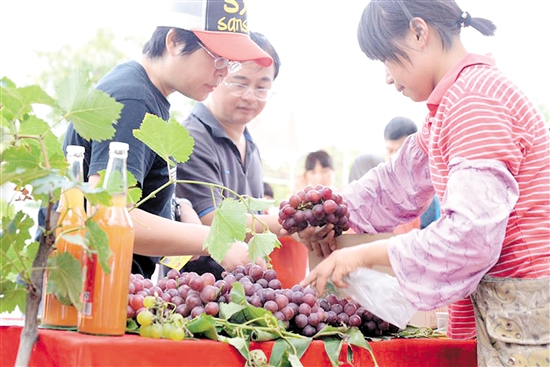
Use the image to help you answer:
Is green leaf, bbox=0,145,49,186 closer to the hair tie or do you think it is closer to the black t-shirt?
the black t-shirt

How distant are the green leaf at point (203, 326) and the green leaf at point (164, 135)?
35cm

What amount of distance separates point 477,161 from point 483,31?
0.51 meters

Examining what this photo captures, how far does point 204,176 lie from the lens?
8.07 ft

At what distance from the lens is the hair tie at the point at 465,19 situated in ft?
5.45

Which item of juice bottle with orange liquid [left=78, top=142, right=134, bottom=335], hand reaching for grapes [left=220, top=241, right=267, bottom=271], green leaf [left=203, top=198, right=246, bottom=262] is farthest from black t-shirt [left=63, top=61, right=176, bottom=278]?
juice bottle with orange liquid [left=78, top=142, right=134, bottom=335]

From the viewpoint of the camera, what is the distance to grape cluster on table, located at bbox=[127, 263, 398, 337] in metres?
1.30

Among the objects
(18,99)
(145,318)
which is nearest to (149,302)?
(145,318)

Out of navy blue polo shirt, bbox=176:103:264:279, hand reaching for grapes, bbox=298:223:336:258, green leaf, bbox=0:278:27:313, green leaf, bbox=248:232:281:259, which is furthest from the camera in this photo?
navy blue polo shirt, bbox=176:103:264:279

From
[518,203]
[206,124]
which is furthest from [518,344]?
[206,124]

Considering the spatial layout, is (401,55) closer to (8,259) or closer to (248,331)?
(248,331)

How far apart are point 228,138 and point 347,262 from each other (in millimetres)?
1326

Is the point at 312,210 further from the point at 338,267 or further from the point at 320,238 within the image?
the point at 338,267

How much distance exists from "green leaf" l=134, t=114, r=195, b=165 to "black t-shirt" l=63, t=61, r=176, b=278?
366mm

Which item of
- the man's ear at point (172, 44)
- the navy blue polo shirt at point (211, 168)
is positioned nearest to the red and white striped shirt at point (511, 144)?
the man's ear at point (172, 44)
